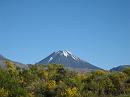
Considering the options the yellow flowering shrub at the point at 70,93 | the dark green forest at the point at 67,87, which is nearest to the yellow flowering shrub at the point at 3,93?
the dark green forest at the point at 67,87

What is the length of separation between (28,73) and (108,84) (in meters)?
11.2

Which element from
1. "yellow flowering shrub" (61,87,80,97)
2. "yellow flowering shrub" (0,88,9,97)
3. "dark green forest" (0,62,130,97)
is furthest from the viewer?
"yellow flowering shrub" (61,87,80,97)

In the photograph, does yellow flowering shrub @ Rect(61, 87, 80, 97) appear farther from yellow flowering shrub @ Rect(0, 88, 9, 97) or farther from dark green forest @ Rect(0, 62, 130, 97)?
yellow flowering shrub @ Rect(0, 88, 9, 97)

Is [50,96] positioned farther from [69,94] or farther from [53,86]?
[69,94]

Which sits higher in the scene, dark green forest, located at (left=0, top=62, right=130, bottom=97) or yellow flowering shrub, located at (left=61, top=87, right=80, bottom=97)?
dark green forest, located at (left=0, top=62, right=130, bottom=97)

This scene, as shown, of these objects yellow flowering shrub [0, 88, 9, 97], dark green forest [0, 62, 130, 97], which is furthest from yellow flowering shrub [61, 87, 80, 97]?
yellow flowering shrub [0, 88, 9, 97]

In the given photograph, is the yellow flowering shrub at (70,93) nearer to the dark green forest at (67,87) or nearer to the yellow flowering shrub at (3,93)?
the dark green forest at (67,87)

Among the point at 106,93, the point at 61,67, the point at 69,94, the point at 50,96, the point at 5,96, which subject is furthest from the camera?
the point at 61,67

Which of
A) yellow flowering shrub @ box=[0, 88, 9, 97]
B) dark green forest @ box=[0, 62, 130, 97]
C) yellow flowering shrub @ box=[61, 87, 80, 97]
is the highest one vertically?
dark green forest @ box=[0, 62, 130, 97]

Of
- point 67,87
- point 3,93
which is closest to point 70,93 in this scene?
point 67,87

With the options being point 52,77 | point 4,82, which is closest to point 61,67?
point 52,77

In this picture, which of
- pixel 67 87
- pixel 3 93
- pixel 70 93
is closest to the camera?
pixel 3 93

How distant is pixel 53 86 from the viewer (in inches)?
1232

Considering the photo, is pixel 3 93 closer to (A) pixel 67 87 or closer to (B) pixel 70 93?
(B) pixel 70 93
